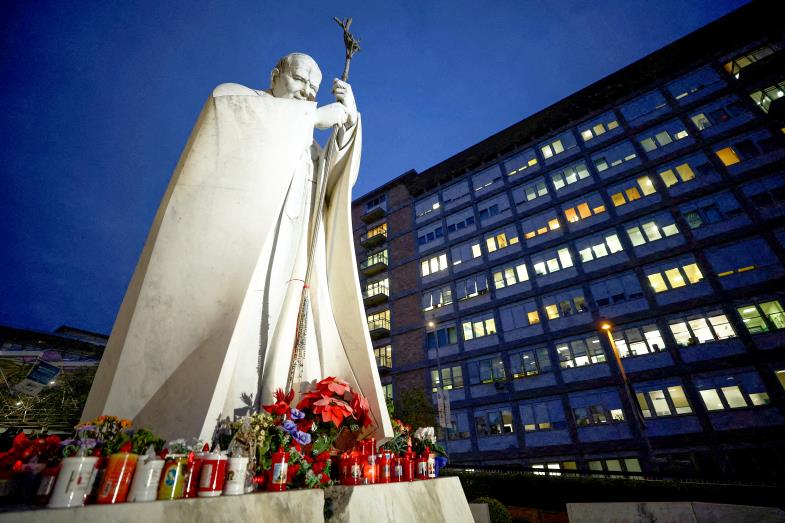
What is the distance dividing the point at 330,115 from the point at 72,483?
3.80 meters

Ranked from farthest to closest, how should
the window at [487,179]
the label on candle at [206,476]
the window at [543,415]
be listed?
the window at [487,179], the window at [543,415], the label on candle at [206,476]

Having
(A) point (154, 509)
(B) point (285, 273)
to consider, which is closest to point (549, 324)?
(B) point (285, 273)

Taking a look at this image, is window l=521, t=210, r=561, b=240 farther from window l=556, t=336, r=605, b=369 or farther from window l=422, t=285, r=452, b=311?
window l=556, t=336, r=605, b=369

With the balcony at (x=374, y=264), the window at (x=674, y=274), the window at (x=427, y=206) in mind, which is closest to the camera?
the window at (x=674, y=274)

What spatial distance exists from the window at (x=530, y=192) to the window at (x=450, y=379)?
12.3 meters

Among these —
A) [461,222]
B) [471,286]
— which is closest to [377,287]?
[471,286]

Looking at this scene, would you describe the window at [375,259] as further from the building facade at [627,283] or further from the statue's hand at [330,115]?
the statue's hand at [330,115]

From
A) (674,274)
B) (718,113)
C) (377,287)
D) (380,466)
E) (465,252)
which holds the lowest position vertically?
(380,466)

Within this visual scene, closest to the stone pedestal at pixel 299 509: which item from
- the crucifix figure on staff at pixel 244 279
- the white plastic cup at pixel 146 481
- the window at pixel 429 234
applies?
the white plastic cup at pixel 146 481

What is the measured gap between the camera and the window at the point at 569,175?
22.6m

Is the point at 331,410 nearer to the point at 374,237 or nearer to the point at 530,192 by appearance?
the point at 530,192

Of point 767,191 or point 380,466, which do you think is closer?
point 380,466

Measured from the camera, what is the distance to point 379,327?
2728 cm

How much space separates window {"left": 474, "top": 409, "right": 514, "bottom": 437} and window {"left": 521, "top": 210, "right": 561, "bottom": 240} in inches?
436
